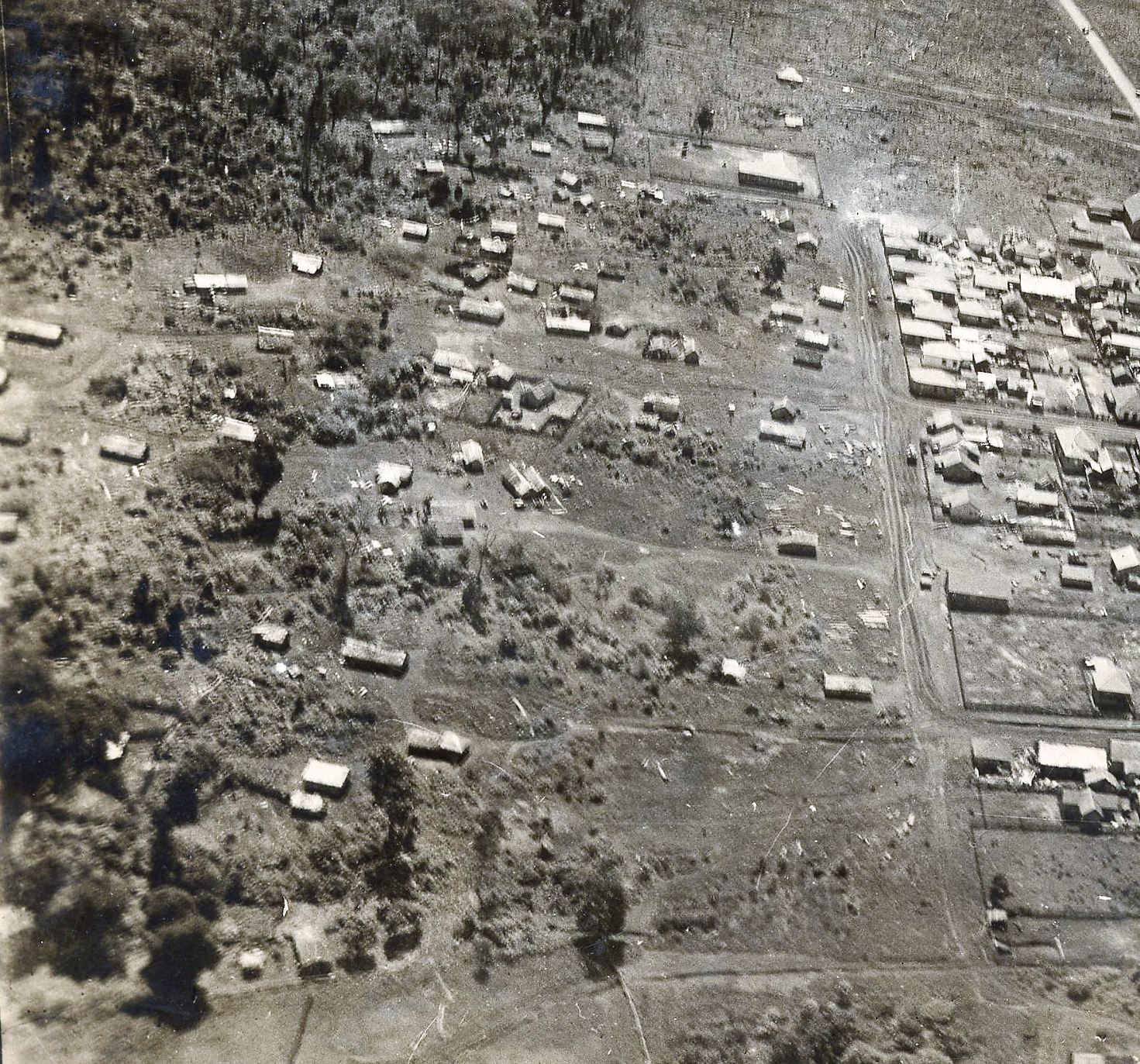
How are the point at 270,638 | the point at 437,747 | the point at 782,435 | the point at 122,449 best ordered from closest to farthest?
the point at 437,747 → the point at 270,638 → the point at 122,449 → the point at 782,435

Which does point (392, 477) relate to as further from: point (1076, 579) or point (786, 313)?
point (1076, 579)

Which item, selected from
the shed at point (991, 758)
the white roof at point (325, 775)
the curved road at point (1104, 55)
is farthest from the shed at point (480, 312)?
the curved road at point (1104, 55)

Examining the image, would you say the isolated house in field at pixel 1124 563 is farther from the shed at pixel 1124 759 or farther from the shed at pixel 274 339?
the shed at pixel 274 339

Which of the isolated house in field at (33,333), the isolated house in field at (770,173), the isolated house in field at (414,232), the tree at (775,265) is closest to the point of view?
the isolated house in field at (33,333)

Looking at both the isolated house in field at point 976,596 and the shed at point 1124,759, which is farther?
the isolated house in field at point 976,596

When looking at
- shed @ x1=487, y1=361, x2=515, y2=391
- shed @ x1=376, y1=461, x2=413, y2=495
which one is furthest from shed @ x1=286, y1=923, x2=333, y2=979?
shed @ x1=487, y1=361, x2=515, y2=391

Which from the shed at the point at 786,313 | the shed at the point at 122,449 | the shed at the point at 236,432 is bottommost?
the shed at the point at 122,449

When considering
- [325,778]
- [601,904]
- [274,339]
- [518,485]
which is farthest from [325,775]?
[274,339]
